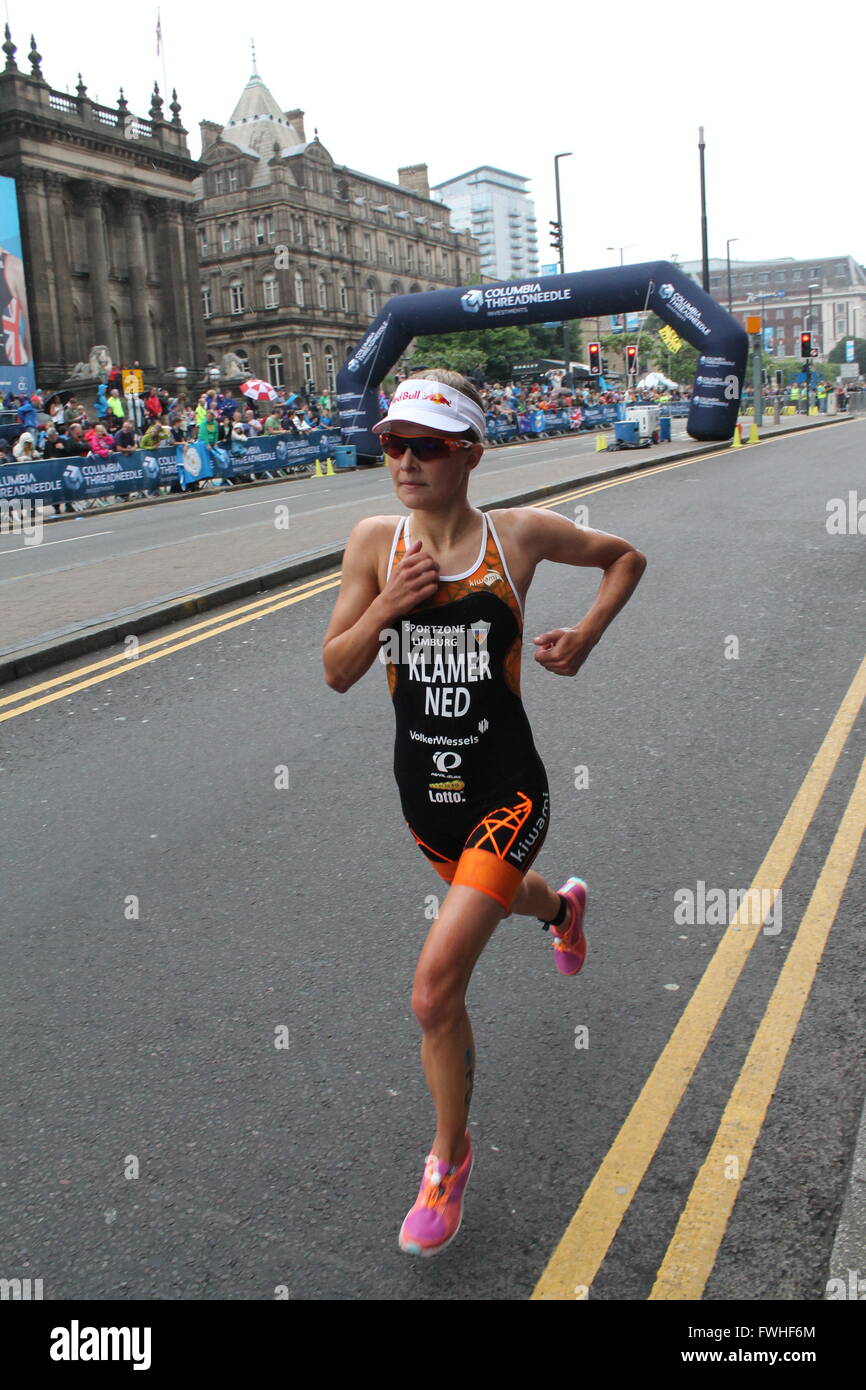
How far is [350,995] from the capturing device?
12.9 feet

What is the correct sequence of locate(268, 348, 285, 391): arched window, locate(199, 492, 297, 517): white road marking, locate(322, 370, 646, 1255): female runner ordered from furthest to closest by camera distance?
locate(268, 348, 285, 391): arched window → locate(199, 492, 297, 517): white road marking → locate(322, 370, 646, 1255): female runner

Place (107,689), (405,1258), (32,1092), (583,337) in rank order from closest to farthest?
(405,1258)
(32,1092)
(107,689)
(583,337)

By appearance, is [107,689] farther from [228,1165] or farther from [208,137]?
[208,137]

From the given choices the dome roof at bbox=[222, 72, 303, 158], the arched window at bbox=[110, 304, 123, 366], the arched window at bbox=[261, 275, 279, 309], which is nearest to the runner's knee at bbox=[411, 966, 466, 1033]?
the arched window at bbox=[110, 304, 123, 366]

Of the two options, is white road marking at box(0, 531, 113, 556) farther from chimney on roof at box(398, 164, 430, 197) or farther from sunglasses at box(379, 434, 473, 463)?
chimney on roof at box(398, 164, 430, 197)

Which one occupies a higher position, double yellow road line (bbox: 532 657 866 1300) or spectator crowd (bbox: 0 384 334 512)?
spectator crowd (bbox: 0 384 334 512)

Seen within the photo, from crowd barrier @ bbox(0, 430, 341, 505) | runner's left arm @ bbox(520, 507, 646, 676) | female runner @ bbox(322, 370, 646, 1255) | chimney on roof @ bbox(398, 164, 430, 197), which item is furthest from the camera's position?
chimney on roof @ bbox(398, 164, 430, 197)

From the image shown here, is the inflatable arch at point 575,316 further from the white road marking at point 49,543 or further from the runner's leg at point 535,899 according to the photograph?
the runner's leg at point 535,899

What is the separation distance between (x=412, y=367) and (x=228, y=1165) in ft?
254

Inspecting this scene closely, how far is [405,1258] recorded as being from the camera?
275 centimetres

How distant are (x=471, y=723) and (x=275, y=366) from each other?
3663 inches

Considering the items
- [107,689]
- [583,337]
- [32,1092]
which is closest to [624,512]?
[107,689]
